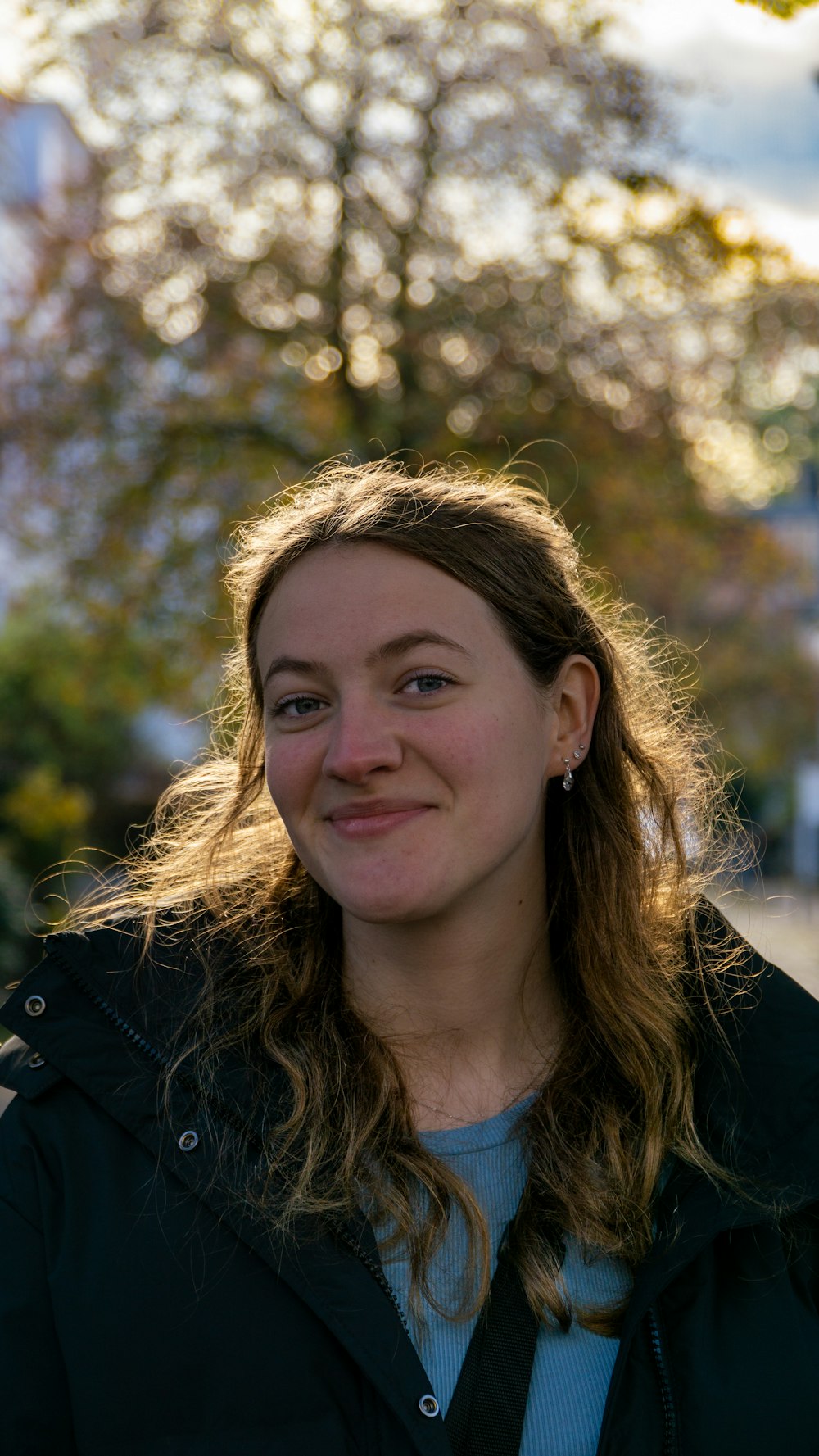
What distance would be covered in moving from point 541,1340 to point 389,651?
3.49 ft

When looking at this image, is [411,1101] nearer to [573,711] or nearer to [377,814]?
[377,814]

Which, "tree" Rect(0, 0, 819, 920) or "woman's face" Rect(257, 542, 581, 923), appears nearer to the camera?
"woman's face" Rect(257, 542, 581, 923)

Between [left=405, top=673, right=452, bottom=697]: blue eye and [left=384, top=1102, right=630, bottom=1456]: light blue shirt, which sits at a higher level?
[left=405, top=673, right=452, bottom=697]: blue eye

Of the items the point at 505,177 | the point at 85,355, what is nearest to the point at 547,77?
the point at 505,177

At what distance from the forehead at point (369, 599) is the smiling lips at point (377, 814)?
0.26 metres

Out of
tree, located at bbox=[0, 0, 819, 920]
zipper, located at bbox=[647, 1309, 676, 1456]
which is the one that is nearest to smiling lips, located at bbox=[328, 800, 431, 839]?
zipper, located at bbox=[647, 1309, 676, 1456]

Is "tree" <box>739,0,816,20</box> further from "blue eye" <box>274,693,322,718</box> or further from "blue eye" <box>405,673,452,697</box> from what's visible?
"blue eye" <box>274,693,322,718</box>

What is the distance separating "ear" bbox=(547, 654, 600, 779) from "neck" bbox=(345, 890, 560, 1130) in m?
0.31

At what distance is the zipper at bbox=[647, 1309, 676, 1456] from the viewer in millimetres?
2104

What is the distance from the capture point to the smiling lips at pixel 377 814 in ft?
7.53

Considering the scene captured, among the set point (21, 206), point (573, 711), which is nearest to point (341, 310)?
point (21, 206)

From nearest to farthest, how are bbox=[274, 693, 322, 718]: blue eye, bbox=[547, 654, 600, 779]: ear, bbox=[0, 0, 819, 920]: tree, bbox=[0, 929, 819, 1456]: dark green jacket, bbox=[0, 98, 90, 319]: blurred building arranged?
1. bbox=[0, 929, 819, 1456]: dark green jacket
2. bbox=[274, 693, 322, 718]: blue eye
3. bbox=[547, 654, 600, 779]: ear
4. bbox=[0, 0, 819, 920]: tree
5. bbox=[0, 98, 90, 319]: blurred building

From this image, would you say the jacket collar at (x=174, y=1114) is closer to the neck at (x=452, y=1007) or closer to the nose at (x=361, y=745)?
the neck at (x=452, y=1007)

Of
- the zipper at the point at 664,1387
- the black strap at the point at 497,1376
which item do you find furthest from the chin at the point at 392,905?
the zipper at the point at 664,1387
